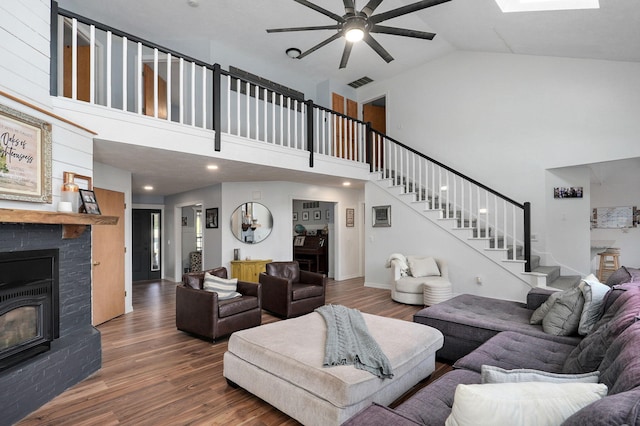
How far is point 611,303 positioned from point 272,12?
5.71m

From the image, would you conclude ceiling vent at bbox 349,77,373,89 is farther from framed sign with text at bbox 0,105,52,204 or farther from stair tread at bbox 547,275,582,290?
framed sign with text at bbox 0,105,52,204

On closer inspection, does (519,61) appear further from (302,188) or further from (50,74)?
(50,74)

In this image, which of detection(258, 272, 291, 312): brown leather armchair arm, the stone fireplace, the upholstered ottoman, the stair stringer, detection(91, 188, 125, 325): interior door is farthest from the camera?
the stair stringer

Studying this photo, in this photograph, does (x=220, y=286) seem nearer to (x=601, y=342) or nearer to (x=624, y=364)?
(x=601, y=342)

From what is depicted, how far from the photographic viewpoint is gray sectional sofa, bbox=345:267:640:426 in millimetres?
1044

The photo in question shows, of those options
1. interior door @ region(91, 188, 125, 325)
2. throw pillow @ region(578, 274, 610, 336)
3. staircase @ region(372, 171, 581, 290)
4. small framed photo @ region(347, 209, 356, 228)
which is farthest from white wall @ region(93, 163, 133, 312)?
throw pillow @ region(578, 274, 610, 336)

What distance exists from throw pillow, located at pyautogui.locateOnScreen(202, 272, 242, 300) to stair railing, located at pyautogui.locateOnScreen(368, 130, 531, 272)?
382cm

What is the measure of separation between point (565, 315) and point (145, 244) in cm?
839

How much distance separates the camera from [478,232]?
Answer: 17.8ft

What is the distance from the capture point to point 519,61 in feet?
19.0

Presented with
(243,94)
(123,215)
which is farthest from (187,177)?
(243,94)

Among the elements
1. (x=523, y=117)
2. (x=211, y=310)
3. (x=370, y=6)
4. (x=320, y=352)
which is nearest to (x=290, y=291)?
(x=211, y=310)

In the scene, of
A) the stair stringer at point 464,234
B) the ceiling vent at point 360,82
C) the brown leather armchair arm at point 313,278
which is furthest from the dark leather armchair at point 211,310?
the ceiling vent at point 360,82

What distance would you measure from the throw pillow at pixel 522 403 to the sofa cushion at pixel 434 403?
489mm
